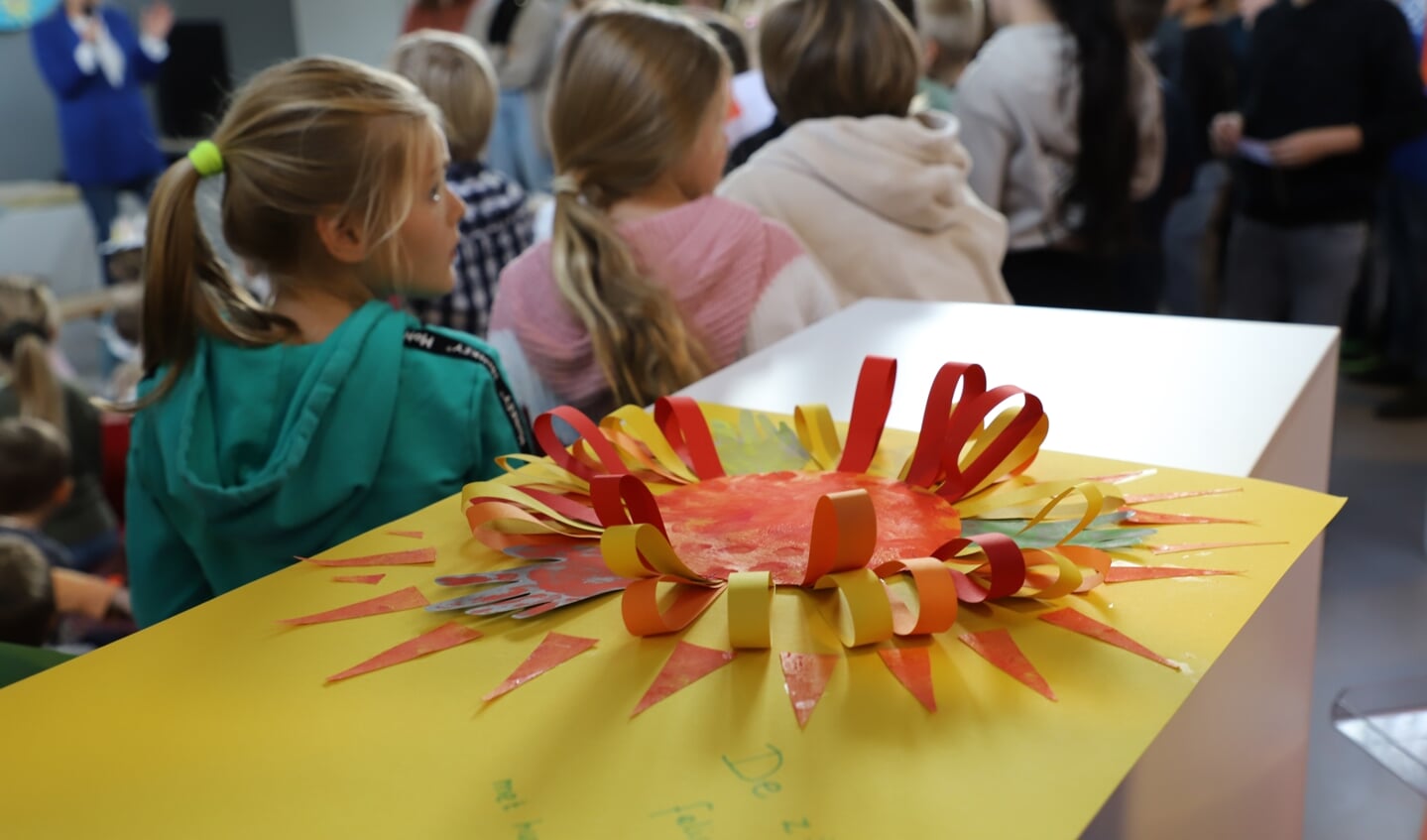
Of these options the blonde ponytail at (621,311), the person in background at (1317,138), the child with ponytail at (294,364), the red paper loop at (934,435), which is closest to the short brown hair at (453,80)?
the blonde ponytail at (621,311)

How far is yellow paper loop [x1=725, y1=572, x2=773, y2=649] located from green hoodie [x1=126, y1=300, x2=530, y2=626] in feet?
1.92

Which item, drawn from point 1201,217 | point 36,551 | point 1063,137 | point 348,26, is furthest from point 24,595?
point 348,26

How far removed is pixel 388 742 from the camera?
22.2 inches

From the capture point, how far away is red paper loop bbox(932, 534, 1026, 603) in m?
0.64

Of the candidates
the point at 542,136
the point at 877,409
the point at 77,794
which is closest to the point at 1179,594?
the point at 877,409

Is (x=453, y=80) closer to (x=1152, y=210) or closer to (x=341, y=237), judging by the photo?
(x=341, y=237)

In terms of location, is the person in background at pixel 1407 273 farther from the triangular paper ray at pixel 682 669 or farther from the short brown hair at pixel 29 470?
the triangular paper ray at pixel 682 669

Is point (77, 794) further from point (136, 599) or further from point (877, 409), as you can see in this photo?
point (136, 599)

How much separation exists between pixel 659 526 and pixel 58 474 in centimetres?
185

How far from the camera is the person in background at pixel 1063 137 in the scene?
2.37 m

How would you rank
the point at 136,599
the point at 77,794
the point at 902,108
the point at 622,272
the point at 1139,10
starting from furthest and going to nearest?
the point at 1139,10 → the point at 902,108 → the point at 622,272 → the point at 136,599 → the point at 77,794

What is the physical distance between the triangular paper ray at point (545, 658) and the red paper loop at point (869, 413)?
0.27 meters

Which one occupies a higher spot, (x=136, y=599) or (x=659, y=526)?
(x=659, y=526)

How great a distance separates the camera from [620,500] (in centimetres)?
71
